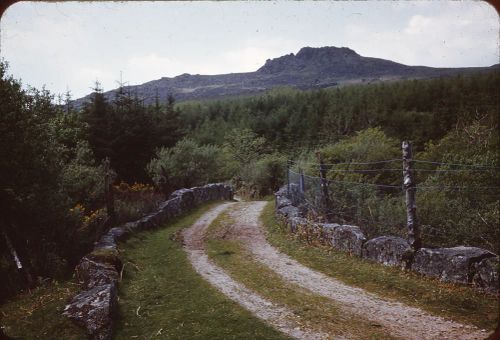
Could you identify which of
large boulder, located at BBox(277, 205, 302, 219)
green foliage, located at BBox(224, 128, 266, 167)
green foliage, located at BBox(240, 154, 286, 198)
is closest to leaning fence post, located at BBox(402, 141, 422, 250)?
large boulder, located at BBox(277, 205, 302, 219)

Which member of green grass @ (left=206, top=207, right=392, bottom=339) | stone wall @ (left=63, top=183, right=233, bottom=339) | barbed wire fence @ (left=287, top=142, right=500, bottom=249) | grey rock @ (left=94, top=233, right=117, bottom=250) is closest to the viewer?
green grass @ (left=206, top=207, right=392, bottom=339)

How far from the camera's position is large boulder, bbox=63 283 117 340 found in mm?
6203

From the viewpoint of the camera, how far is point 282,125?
171 ft

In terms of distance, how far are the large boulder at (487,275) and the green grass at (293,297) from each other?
2342 millimetres

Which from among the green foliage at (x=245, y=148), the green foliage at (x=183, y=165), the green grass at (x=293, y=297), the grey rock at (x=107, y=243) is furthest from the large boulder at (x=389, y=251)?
the green foliage at (x=245, y=148)

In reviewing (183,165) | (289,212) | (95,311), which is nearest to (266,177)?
(183,165)

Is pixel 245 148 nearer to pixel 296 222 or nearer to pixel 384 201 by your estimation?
pixel 384 201

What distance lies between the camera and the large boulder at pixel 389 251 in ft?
28.3

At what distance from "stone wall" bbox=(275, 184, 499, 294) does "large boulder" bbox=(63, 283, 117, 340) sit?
20.4 ft

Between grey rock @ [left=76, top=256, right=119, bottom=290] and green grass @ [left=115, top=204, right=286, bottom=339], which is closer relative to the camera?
green grass @ [left=115, top=204, right=286, bottom=339]

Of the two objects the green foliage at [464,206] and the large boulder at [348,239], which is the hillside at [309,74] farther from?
the large boulder at [348,239]

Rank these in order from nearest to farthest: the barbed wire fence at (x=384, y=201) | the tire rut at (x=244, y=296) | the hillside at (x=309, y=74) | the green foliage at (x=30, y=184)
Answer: the tire rut at (x=244, y=296) < the green foliage at (x=30, y=184) < the barbed wire fence at (x=384, y=201) < the hillside at (x=309, y=74)

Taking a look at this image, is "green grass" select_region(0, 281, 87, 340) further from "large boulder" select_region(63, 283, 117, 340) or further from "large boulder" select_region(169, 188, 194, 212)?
"large boulder" select_region(169, 188, 194, 212)

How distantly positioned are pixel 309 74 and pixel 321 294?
10147 cm
